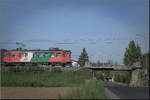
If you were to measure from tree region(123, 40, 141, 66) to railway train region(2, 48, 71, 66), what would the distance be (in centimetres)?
2123

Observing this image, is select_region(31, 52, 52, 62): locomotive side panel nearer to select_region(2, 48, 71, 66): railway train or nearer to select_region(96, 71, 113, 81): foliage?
select_region(2, 48, 71, 66): railway train

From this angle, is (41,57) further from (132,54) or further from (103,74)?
(103,74)

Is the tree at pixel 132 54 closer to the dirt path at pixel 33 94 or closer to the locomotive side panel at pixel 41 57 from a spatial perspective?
the locomotive side panel at pixel 41 57

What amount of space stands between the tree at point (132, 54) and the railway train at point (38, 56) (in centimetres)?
2123

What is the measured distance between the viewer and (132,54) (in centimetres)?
5444

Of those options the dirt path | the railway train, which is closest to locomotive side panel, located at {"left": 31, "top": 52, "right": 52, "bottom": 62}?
the railway train

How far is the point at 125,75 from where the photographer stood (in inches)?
1969

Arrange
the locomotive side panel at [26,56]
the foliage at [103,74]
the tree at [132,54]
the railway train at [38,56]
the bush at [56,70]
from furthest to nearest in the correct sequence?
the foliage at [103,74], the tree at [132,54], the locomotive side panel at [26,56], the railway train at [38,56], the bush at [56,70]

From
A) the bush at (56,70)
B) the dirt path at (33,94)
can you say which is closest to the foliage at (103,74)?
the bush at (56,70)

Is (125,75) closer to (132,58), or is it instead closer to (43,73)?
(132,58)

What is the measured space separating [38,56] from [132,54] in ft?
88.3

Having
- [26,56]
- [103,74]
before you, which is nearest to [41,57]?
[26,56]

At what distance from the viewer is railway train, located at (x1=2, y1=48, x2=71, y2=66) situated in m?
40.9

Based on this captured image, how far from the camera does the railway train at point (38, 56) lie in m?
40.9
